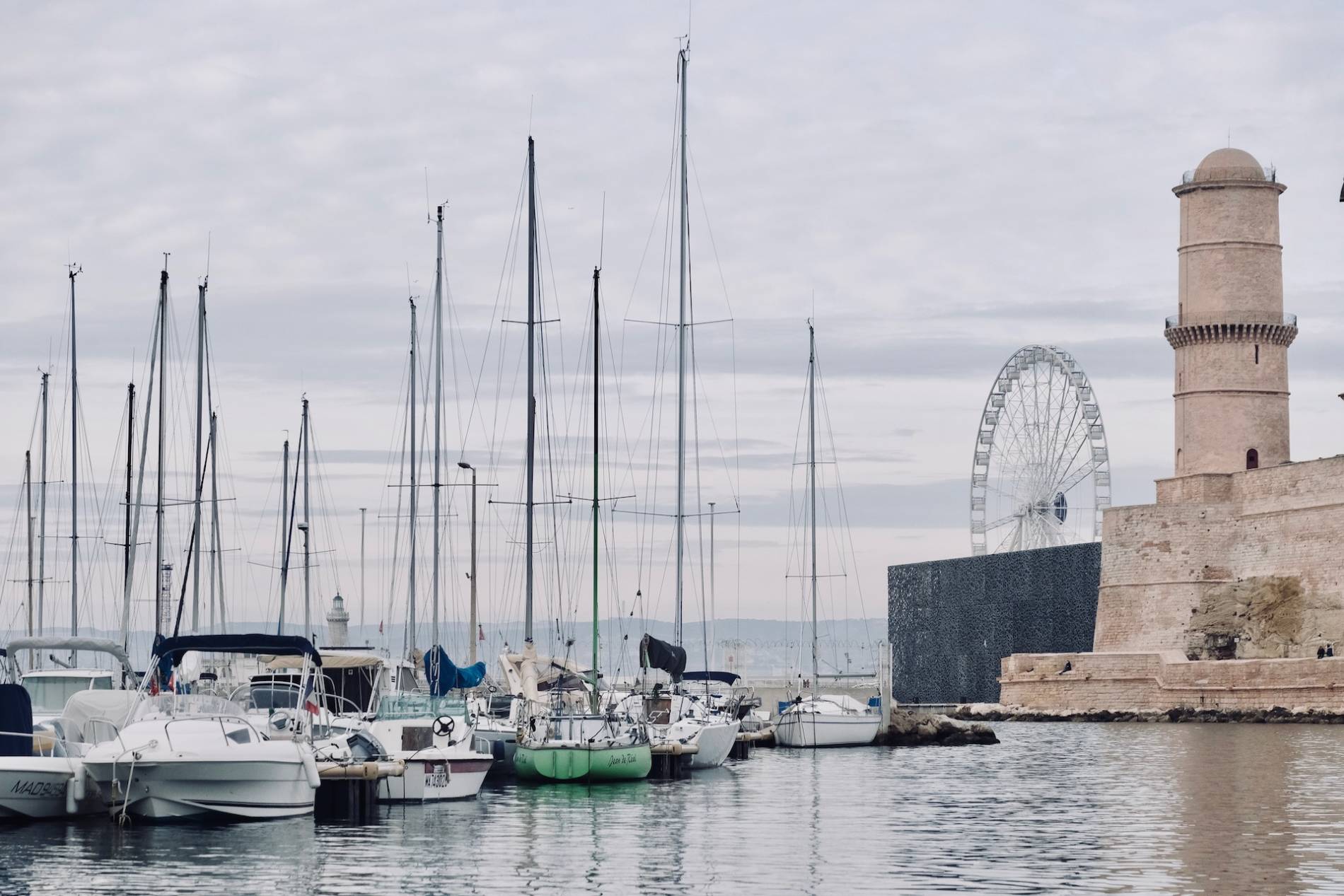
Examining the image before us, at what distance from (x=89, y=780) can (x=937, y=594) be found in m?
58.9

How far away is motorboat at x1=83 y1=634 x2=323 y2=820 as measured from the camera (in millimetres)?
23984

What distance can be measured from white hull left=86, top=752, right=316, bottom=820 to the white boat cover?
98.6 inches

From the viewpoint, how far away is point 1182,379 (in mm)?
66000

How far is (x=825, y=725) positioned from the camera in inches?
1909

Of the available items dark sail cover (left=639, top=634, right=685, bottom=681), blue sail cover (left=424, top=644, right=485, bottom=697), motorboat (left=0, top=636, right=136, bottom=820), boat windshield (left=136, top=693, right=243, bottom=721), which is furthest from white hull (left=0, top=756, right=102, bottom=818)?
dark sail cover (left=639, top=634, right=685, bottom=681)

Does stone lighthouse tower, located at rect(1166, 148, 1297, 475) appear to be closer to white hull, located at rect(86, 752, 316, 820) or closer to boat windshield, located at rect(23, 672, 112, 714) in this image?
boat windshield, located at rect(23, 672, 112, 714)

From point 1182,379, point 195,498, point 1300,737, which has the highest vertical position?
point 1182,379

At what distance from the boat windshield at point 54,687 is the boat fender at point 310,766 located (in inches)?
369

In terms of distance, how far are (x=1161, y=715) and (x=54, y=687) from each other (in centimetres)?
3923

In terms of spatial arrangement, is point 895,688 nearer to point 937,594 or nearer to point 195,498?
point 937,594

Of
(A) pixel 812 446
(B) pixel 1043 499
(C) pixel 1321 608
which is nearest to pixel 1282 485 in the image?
(C) pixel 1321 608

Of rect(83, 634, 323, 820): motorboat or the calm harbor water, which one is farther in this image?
rect(83, 634, 323, 820): motorboat

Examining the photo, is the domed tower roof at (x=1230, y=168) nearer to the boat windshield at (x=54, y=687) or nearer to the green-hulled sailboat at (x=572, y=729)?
the green-hulled sailboat at (x=572, y=729)

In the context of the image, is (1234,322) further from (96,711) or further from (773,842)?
(96,711)
